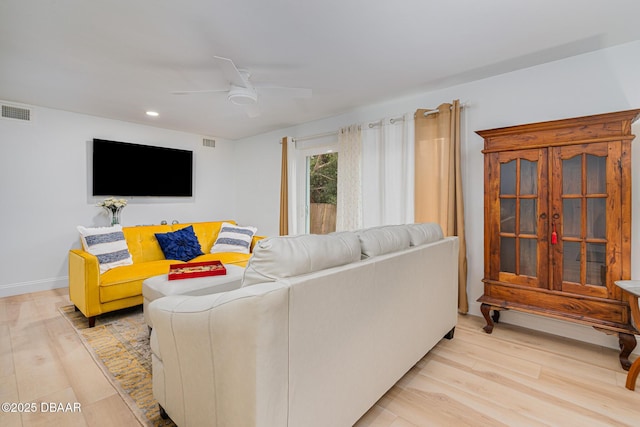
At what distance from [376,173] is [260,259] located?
9.31 feet

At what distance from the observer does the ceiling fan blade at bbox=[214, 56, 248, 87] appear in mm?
2082

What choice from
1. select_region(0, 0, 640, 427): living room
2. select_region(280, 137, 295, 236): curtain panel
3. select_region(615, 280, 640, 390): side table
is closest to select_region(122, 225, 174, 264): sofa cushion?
select_region(0, 0, 640, 427): living room

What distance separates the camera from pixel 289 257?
47.4 inches

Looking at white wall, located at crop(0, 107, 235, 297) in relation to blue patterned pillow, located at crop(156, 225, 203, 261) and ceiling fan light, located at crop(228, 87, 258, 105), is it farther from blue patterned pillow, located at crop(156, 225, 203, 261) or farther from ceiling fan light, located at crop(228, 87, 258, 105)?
ceiling fan light, located at crop(228, 87, 258, 105)

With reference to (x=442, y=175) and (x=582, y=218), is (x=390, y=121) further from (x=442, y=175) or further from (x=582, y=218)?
(x=582, y=218)

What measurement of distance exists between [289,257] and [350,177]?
9.49 feet

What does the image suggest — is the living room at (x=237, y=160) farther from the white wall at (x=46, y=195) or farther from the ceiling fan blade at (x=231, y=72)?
the ceiling fan blade at (x=231, y=72)

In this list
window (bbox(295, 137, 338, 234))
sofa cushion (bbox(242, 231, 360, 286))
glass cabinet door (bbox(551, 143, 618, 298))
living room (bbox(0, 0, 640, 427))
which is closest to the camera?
sofa cushion (bbox(242, 231, 360, 286))

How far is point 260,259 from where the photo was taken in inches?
47.8

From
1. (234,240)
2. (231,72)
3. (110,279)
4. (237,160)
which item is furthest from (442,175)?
(237,160)

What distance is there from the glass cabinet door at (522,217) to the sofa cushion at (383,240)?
1.12 metres

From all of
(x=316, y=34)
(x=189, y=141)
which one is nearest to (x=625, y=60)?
(x=316, y=34)

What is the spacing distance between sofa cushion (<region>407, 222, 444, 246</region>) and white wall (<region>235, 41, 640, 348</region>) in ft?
2.98

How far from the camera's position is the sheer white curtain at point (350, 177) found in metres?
3.91
